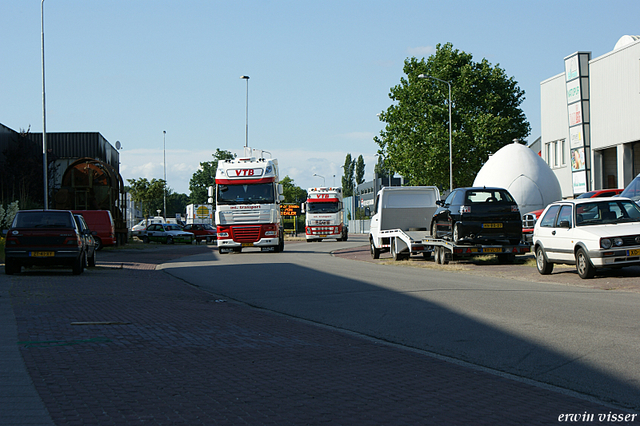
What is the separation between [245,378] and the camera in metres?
5.90

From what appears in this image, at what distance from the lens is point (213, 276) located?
18.2 meters

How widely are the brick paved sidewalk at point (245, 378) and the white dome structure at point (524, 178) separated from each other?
32.1 m

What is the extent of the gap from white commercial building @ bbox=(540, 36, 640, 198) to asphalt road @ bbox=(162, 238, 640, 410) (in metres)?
25.4

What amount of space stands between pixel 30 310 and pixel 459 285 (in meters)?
8.41

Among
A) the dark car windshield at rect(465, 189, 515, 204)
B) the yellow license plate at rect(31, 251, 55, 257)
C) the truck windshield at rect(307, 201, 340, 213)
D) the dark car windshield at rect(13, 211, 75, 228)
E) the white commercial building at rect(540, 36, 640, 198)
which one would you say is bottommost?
→ the yellow license plate at rect(31, 251, 55, 257)

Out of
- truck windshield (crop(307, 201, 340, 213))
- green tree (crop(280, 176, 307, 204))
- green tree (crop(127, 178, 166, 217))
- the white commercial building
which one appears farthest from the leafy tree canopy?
the white commercial building

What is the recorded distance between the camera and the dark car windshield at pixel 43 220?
1744 cm

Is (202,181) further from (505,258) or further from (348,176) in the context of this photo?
(505,258)

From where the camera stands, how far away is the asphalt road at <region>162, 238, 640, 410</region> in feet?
21.4

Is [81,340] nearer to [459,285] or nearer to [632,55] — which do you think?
[459,285]

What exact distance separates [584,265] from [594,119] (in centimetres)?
2966

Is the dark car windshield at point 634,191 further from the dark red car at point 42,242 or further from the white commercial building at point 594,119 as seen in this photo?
the white commercial building at point 594,119

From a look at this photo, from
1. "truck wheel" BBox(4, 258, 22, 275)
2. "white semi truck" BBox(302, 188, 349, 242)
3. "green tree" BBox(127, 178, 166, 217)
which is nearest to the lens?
"truck wheel" BBox(4, 258, 22, 275)

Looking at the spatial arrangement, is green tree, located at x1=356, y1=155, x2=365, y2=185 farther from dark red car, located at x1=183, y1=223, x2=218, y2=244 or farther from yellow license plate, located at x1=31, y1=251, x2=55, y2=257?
yellow license plate, located at x1=31, y1=251, x2=55, y2=257
